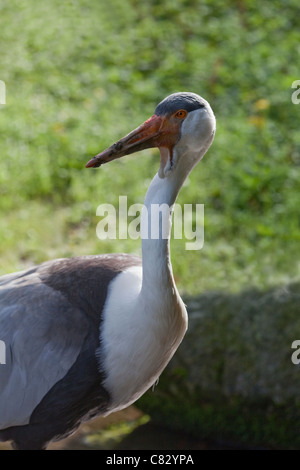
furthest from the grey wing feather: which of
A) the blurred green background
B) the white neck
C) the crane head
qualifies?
the blurred green background

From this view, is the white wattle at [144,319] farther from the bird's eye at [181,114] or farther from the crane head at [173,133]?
the bird's eye at [181,114]

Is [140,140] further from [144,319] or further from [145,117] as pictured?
[145,117]

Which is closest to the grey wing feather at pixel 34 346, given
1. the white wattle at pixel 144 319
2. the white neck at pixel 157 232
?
the white wattle at pixel 144 319

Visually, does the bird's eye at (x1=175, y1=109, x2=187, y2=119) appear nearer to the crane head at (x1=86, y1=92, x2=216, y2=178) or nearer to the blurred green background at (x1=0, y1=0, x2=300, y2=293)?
the crane head at (x1=86, y1=92, x2=216, y2=178)

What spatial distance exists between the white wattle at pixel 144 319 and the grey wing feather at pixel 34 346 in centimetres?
14

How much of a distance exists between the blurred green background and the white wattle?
168 cm

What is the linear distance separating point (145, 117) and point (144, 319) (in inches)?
149

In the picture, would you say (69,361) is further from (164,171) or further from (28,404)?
(164,171)

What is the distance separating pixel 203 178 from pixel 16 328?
3126 mm

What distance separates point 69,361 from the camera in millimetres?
3014

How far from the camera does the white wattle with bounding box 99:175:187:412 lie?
2836 mm

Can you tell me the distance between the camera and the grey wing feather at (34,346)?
9.91 ft

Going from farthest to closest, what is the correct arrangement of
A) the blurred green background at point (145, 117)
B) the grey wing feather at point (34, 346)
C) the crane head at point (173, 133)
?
1. the blurred green background at point (145, 117)
2. the grey wing feather at point (34, 346)
3. the crane head at point (173, 133)

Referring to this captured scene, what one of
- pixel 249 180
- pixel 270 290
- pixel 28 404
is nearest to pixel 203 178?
pixel 249 180
